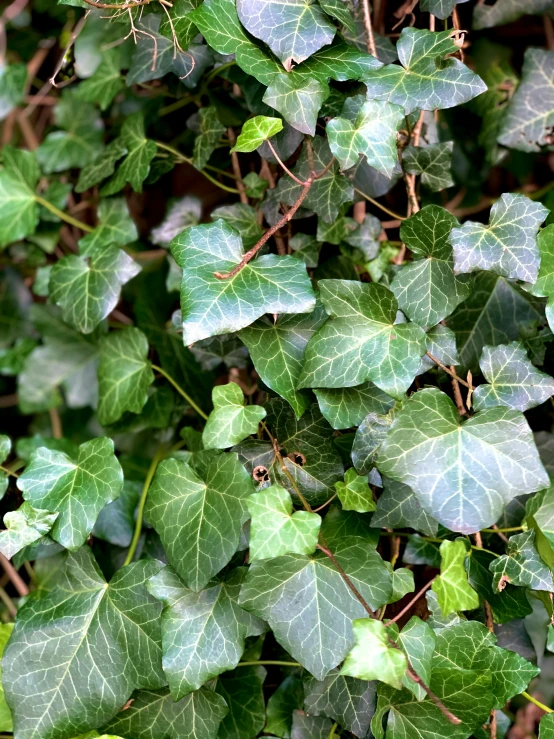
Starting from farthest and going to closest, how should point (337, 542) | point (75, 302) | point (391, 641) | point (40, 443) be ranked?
point (40, 443) < point (75, 302) < point (337, 542) < point (391, 641)

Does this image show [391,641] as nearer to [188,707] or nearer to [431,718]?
[431,718]

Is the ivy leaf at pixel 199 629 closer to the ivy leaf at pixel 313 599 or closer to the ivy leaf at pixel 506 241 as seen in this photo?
the ivy leaf at pixel 313 599

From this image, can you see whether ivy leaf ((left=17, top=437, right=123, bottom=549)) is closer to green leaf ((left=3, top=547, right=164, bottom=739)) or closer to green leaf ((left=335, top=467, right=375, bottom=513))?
green leaf ((left=3, top=547, right=164, bottom=739))

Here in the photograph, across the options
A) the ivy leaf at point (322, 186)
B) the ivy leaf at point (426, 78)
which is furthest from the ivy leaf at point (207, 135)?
the ivy leaf at point (426, 78)

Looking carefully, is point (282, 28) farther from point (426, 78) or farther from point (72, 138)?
point (72, 138)

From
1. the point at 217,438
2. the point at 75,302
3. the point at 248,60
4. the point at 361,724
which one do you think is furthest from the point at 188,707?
the point at 248,60

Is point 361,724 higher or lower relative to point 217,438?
lower

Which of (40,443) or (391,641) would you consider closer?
(391,641)
